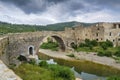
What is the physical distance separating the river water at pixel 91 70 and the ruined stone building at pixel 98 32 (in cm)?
1700

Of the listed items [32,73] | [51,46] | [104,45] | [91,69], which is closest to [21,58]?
[91,69]

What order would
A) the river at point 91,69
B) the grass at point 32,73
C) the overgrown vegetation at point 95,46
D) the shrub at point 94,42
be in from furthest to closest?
the shrub at point 94,42
the overgrown vegetation at point 95,46
the river at point 91,69
the grass at point 32,73

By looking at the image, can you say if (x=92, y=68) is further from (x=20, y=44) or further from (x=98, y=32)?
(x=98, y=32)

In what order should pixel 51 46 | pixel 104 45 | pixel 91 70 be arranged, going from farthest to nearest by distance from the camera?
pixel 51 46 < pixel 104 45 < pixel 91 70

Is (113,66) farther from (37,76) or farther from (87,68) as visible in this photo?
(37,76)

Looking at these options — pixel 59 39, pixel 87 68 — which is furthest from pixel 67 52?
pixel 87 68

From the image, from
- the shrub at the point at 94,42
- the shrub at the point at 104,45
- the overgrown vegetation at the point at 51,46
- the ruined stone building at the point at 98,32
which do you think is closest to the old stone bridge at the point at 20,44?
the overgrown vegetation at the point at 51,46

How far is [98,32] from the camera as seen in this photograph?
62.6 meters

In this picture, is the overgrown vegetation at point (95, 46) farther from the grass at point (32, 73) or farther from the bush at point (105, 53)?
the grass at point (32, 73)

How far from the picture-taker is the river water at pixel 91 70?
33594 millimetres

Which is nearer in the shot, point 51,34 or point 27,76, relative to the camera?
point 27,76

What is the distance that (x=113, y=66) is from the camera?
131 feet

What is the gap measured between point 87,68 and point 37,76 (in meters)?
15.4

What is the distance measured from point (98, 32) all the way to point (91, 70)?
84.7 ft
